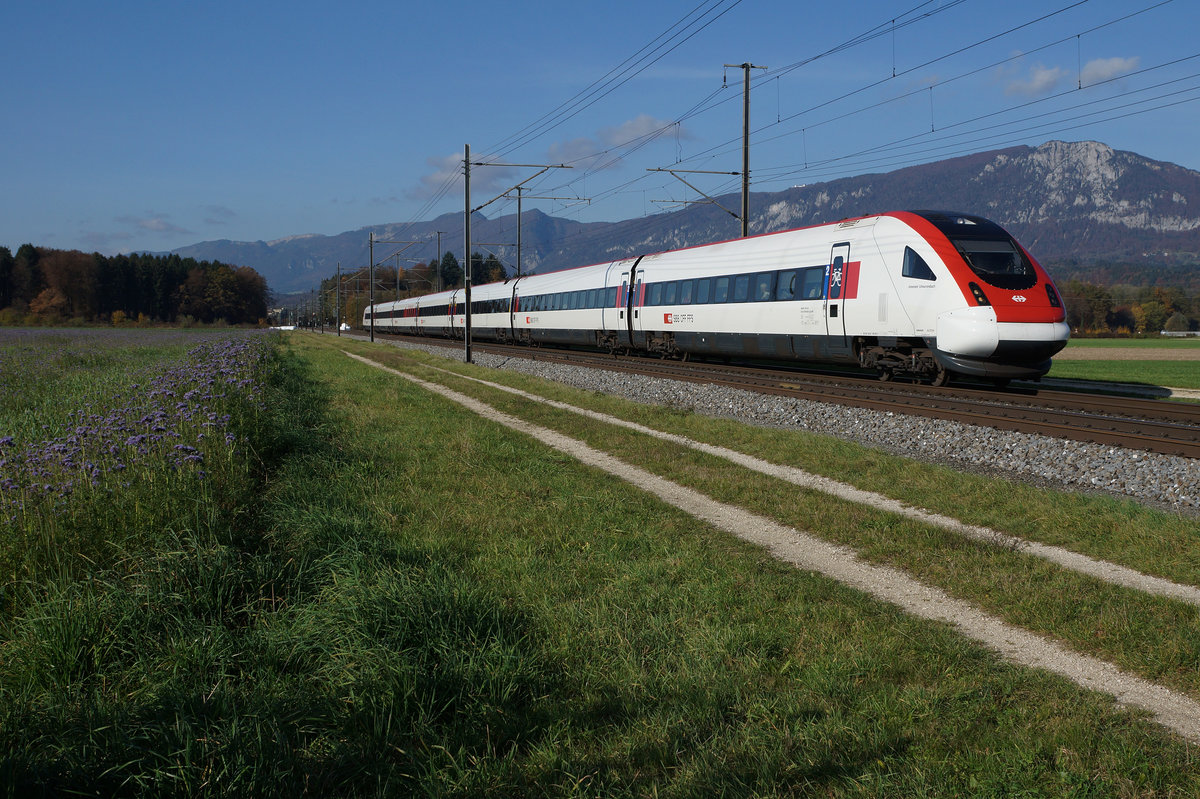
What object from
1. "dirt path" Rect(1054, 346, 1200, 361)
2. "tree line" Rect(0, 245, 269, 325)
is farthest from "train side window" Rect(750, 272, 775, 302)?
"tree line" Rect(0, 245, 269, 325)

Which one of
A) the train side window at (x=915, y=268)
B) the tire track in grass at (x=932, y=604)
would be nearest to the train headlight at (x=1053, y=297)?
the train side window at (x=915, y=268)

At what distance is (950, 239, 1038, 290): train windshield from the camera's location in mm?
16484

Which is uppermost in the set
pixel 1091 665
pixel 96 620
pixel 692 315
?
pixel 692 315

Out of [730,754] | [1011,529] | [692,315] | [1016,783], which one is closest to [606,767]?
[730,754]

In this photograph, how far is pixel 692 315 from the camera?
27.7 m

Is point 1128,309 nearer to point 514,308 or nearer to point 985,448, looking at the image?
point 514,308

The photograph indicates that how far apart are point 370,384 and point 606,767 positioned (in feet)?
66.0

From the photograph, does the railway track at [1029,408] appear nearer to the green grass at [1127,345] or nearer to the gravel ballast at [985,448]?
the gravel ballast at [985,448]

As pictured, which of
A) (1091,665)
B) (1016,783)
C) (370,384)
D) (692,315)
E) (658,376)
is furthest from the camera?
(692,315)

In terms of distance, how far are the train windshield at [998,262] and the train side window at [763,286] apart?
20.6 ft

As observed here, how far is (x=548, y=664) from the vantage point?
4.20 metres

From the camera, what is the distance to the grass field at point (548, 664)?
3.14 metres

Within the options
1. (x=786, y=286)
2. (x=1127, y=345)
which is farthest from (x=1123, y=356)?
(x=786, y=286)

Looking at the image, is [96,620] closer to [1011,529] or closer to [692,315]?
[1011,529]
